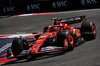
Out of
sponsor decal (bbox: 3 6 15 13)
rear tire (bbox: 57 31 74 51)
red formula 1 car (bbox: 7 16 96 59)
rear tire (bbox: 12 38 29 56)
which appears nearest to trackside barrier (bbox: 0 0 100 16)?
sponsor decal (bbox: 3 6 15 13)

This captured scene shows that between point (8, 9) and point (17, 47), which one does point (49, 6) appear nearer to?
point (8, 9)

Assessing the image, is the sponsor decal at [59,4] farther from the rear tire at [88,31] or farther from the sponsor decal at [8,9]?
the rear tire at [88,31]

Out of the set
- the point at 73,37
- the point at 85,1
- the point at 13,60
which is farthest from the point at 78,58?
the point at 85,1

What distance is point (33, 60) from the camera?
750cm

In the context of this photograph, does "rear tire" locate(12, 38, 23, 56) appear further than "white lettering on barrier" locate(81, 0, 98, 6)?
No

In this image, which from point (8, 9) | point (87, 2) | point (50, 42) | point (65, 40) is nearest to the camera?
point (65, 40)

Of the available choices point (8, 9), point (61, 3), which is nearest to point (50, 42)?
point (61, 3)

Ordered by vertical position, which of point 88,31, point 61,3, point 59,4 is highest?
point 61,3

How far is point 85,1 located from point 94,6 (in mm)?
1174

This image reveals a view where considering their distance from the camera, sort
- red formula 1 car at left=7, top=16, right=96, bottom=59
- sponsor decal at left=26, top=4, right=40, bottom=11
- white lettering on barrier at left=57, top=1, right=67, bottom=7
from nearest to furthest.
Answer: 1. red formula 1 car at left=7, top=16, right=96, bottom=59
2. white lettering on barrier at left=57, top=1, right=67, bottom=7
3. sponsor decal at left=26, top=4, right=40, bottom=11

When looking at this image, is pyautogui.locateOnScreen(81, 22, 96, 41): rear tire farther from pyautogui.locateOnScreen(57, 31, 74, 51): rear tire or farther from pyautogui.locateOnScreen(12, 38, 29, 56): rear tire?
pyautogui.locateOnScreen(12, 38, 29, 56): rear tire

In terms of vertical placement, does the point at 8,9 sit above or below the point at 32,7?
below

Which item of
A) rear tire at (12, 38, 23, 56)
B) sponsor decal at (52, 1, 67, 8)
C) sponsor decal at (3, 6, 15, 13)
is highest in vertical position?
sponsor decal at (52, 1, 67, 8)

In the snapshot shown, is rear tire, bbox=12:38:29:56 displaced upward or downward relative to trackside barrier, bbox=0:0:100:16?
downward
